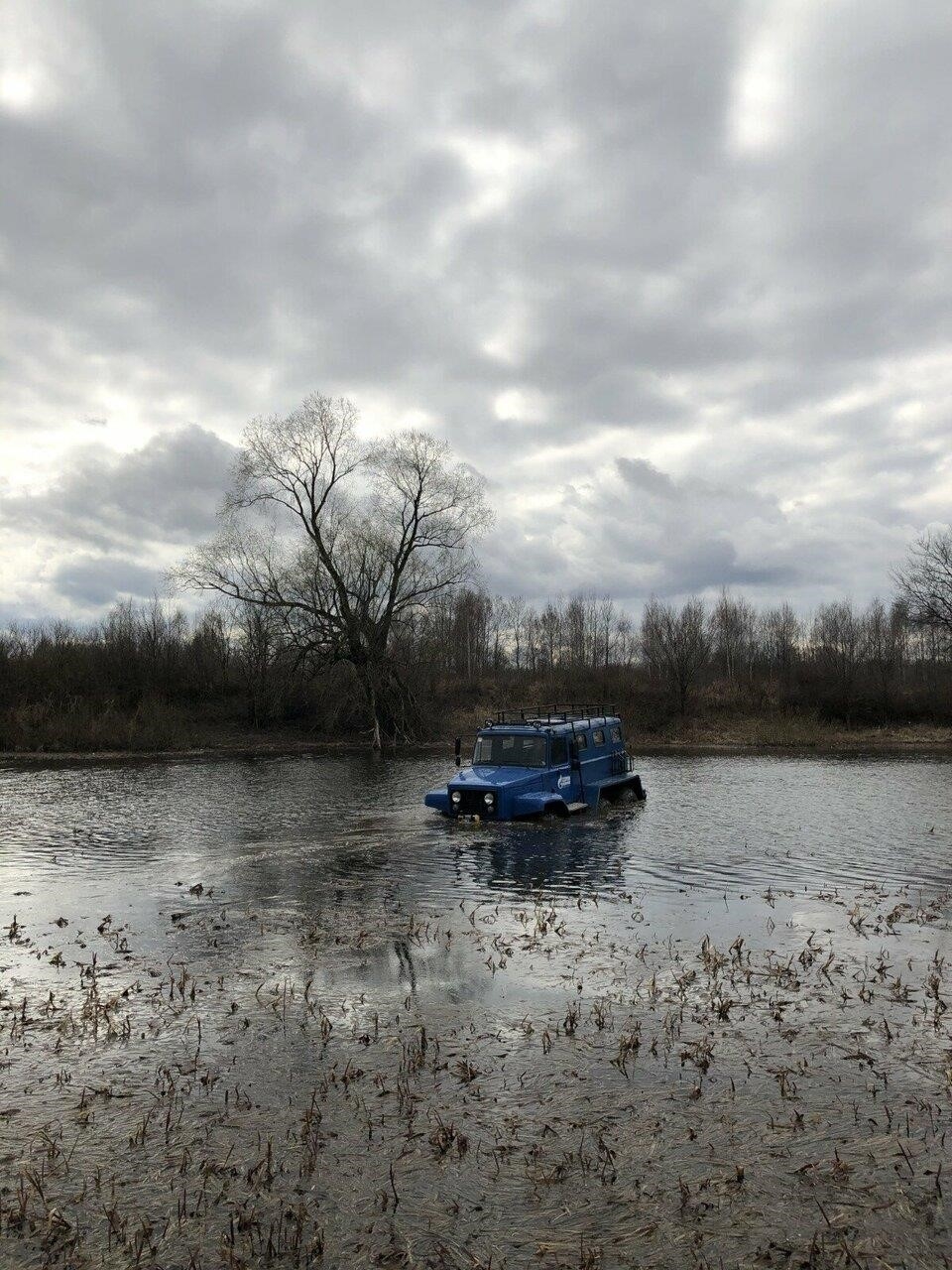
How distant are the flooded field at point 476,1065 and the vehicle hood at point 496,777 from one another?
4450 mm

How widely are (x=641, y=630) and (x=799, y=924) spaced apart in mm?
88994

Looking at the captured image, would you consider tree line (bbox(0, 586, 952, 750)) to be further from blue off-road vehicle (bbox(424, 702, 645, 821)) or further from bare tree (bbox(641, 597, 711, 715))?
blue off-road vehicle (bbox(424, 702, 645, 821))

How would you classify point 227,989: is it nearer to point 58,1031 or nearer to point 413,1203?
point 58,1031

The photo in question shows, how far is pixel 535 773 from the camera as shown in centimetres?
2319

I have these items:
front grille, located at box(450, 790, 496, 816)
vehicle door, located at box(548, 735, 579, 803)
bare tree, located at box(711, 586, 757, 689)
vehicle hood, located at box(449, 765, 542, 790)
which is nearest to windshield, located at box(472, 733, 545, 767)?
vehicle hood, located at box(449, 765, 542, 790)

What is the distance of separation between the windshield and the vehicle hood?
0.74 feet

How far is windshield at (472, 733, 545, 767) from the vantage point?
2372 cm

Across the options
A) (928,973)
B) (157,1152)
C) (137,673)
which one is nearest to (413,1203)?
(157,1152)

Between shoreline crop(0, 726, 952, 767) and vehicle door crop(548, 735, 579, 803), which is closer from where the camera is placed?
vehicle door crop(548, 735, 579, 803)

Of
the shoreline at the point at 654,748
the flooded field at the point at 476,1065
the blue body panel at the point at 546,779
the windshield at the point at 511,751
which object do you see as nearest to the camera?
the flooded field at the point at 476,1065

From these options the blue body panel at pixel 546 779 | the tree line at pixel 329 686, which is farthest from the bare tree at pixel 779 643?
the blue body panel at pixel 546 779

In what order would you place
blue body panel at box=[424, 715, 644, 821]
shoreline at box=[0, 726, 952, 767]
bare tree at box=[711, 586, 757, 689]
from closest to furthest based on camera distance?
blue body panel at box=[424, 715, 644, 821]
shoreline at box=[0, 726, 952, 767]
bare tree at box=[711, 586, 757, 689]

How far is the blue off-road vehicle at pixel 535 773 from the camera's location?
2238cm

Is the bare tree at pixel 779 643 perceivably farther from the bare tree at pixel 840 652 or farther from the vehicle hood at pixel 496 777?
the vehicle hood at pixel 496 777
